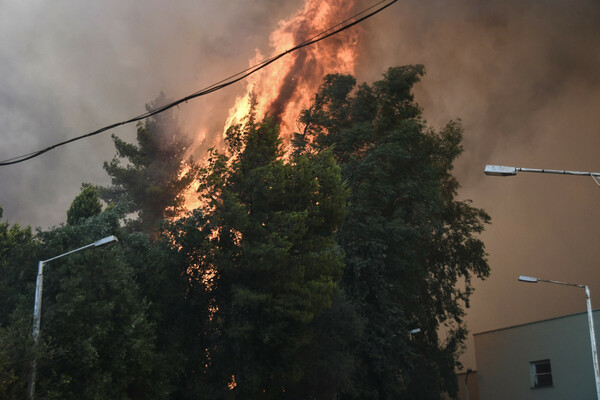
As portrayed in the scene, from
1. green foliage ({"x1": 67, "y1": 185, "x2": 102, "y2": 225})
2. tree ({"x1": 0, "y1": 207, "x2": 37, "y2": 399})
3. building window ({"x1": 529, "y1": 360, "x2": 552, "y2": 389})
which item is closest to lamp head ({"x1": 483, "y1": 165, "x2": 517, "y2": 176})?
tree ({"x1": 0, "y1": 207, "x2": 37, "y2": 399})

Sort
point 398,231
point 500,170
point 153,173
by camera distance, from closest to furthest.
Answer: point 500,170, point 398,231, point 153,173

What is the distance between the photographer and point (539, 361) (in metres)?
37.6

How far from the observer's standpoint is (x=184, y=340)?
2733cm

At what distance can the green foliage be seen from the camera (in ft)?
114

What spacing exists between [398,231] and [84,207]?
1905cm

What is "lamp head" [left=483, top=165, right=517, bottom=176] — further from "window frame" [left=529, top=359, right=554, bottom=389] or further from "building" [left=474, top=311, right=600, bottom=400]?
"window frame" [left=529, top=359, right=554, bottom=389]

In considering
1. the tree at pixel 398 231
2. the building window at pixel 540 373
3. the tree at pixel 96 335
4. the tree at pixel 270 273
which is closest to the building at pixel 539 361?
the building window at pixel 540 373

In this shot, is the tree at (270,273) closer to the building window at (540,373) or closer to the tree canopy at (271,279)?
the tree canopy at (271,279)

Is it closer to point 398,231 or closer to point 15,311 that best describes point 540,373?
point 398,231

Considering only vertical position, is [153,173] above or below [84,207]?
above

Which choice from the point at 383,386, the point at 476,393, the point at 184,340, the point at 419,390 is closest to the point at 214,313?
the point at 184,340

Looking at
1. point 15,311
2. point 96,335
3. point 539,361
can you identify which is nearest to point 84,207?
point 15,311

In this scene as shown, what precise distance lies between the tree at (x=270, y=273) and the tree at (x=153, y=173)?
20.2m

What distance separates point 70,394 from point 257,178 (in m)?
12.5
